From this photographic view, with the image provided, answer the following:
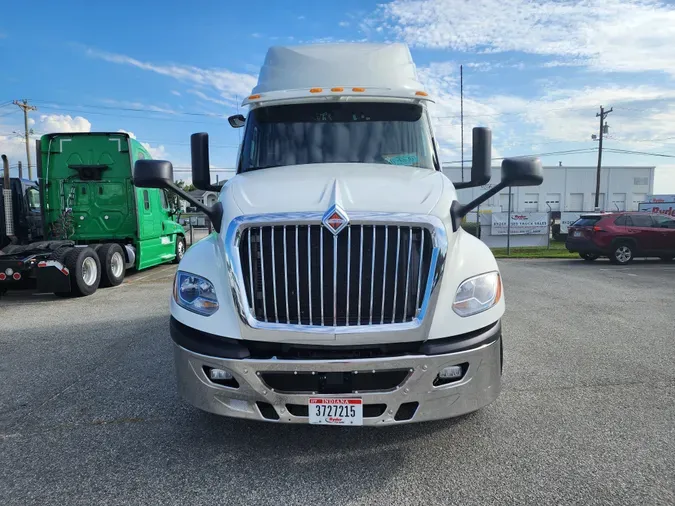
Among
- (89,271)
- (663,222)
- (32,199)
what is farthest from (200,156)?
(663,222)

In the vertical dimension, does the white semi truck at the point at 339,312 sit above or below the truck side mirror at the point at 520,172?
below

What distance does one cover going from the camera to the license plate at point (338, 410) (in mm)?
2752

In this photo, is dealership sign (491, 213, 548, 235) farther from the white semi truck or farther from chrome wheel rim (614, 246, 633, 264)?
the white semi truck

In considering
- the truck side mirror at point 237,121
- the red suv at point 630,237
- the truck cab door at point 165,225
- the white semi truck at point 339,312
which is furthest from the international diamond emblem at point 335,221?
the red suv at point 630,237

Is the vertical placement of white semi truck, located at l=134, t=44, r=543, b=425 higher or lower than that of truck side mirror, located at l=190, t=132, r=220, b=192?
lower

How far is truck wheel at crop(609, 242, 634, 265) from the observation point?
1505 cm

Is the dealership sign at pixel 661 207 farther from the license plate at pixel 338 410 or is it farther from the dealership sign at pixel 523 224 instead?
the license plate at pixel 338 410

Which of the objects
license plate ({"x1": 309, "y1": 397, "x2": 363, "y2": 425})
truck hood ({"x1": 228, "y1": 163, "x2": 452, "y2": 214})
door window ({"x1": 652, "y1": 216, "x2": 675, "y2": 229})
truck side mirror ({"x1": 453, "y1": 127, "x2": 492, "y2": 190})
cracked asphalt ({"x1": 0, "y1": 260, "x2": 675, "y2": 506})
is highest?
truck side mirror ({"x1": 453, "y1": 127, "x2": 492, "y2": 190})

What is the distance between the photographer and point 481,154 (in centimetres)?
428

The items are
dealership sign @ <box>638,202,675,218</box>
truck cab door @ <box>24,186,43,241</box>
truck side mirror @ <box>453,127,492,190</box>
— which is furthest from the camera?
dealership sign @ <box>638,202,675,218</box>

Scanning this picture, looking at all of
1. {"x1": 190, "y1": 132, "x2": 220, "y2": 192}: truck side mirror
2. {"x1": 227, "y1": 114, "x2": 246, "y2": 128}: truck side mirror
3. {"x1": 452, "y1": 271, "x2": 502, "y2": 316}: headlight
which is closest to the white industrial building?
{"x1": 227, "y1": 114, "x2": 246, "y2": 128}: truck side mirror

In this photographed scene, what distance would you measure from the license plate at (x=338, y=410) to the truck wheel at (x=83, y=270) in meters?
7.88

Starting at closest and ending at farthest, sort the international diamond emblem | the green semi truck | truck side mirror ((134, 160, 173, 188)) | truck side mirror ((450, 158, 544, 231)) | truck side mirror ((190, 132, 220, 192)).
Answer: the international diamond emblem → truck side mirror ((450, 158, 544, 231)) → truck side mirror ((134, 160, 173, 188)) → truck side mirror ((190, 132, 220, 192)) → the green semi truck

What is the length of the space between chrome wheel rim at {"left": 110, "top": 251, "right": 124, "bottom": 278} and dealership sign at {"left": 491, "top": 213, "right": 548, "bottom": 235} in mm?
15328
